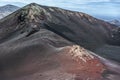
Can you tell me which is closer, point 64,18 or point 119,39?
point 64,18

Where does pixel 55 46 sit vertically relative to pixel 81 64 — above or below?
below

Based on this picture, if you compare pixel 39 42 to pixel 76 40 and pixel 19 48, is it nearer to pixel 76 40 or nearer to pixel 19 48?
pixel 19 48

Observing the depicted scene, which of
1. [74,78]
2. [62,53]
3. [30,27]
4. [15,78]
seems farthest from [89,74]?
[30,27]

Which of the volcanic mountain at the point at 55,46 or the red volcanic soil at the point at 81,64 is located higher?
the red volcanic soil at the point at 81,64

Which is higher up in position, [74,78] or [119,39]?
[74,78]

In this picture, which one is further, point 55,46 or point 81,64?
point 55,46

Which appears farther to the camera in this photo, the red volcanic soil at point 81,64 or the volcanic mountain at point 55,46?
the volcanic mountain at point 55,46

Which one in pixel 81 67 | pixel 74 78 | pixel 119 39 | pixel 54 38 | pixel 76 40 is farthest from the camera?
pixel 119 39

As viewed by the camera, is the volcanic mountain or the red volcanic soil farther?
the volcanic mountain
